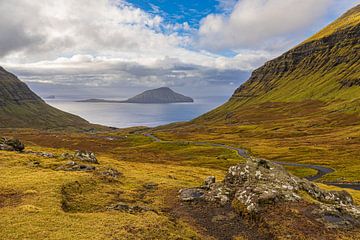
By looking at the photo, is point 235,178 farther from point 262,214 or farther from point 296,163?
point 296,163

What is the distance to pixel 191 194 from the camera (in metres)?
43.2

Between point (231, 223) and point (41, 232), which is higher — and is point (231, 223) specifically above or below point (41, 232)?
below

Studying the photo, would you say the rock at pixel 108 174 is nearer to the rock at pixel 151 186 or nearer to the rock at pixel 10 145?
the rock at pixel 151 186

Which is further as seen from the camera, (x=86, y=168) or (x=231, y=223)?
(x=86, y=168)

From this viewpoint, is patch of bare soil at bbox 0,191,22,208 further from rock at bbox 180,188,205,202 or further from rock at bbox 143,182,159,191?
rock at bbox 180,188,205,202

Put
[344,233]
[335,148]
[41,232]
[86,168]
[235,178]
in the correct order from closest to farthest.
→ [41,232]
[344,233]
[235,178]
[86,168]
[335,148]

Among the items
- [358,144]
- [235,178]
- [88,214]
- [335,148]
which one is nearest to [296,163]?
[335,148]

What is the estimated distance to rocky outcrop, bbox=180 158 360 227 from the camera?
33.7 meters

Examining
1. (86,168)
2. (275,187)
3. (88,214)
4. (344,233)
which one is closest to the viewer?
(344,233)

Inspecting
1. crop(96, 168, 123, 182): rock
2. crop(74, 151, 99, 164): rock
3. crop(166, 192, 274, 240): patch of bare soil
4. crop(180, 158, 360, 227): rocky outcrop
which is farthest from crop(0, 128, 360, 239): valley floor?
crop(74, 151, 99, 164): rock

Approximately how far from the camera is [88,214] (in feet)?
108

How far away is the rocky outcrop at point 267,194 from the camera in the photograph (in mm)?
33688

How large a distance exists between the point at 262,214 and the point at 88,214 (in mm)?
18921

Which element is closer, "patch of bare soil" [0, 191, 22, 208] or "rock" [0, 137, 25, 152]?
"patch of bare soil" [0, 191, 22, 208]
